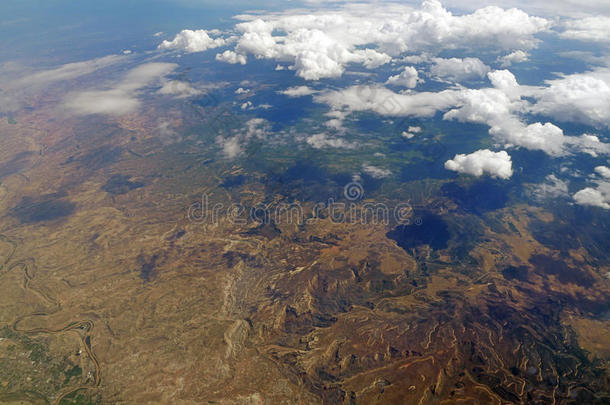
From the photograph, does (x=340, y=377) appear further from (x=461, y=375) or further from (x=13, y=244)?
(x=13, y=244)

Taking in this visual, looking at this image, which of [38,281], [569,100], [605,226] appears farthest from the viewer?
[569,100]

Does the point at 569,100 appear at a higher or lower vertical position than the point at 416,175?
higher

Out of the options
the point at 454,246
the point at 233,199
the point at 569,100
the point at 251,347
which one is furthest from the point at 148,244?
the point at 569,100

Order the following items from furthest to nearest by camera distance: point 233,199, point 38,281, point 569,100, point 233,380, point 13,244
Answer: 1. point 569,100
2. point 233,199
3. point 13,244
4. point 38,281
5. point 233,380

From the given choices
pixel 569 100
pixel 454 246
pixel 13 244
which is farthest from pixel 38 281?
pixel 569 100

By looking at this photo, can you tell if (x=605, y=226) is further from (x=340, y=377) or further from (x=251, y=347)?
(x=251, y=347)

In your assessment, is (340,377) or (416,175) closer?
(340,377)
